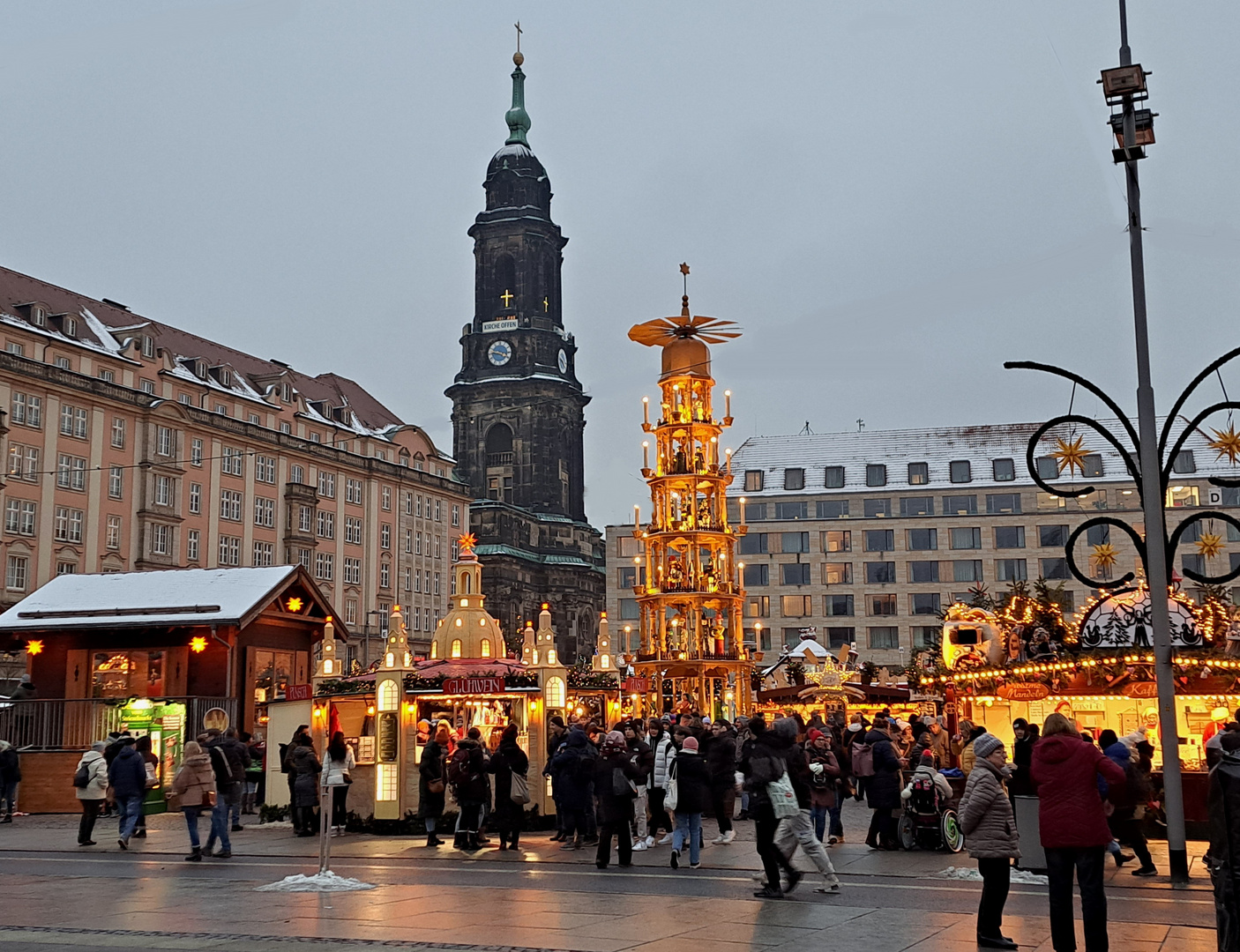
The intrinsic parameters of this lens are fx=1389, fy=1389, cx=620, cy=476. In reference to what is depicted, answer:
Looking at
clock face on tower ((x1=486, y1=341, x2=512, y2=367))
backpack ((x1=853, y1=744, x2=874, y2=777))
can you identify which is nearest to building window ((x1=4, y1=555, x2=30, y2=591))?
backpack ((x1=853, y1=744, x2=874, y2=777))

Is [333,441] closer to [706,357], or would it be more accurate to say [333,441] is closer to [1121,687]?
[706,357]

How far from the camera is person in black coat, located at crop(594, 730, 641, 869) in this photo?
54.3 feet

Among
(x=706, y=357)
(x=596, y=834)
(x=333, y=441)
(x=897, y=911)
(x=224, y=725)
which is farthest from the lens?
(x=333, y=441)

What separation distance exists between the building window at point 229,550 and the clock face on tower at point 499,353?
37983 mm

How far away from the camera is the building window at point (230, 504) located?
66125 mm

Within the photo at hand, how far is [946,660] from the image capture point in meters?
27.7

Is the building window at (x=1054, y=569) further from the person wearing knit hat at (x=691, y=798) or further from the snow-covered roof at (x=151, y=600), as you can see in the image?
the person wearing knit hat at (x=691, y=798)

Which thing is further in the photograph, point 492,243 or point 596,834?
point 492,243

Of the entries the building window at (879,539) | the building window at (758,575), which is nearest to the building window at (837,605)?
the building window at (879,539)

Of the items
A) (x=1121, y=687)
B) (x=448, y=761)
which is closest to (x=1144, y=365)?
(x=1121, y=687)

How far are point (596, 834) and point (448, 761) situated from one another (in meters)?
2.70

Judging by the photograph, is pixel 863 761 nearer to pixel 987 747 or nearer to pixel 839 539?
pixel 987 747

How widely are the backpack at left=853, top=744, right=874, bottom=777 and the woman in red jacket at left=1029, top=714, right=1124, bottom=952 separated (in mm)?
10053

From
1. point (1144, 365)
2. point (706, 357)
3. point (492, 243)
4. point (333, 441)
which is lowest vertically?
point (1144, 365)
